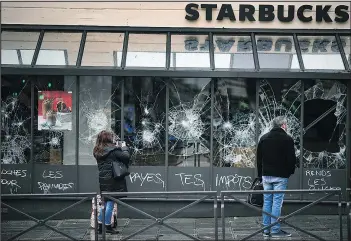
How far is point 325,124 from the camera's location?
10.2m

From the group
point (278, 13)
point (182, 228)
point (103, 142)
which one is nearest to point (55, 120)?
point (103, 142)

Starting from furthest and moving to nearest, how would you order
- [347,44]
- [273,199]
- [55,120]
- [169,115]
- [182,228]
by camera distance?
[347,44] → [55,120] → [169,115] → [182,228] → [273,199]

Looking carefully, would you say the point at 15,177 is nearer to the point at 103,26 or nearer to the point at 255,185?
the point at 103,26

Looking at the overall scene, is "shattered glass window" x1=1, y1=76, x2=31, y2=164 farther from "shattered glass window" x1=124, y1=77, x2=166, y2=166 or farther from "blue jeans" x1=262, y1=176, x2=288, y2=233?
"blue jeans" x1=262, y1=176, x2=288, y2=233

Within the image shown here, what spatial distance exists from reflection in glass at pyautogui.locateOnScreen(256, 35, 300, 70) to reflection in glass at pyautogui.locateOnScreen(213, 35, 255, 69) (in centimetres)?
22

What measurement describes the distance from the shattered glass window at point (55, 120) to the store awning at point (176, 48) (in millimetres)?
445

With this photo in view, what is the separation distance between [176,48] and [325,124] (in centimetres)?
337

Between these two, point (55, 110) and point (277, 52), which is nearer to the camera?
point (55, 110)

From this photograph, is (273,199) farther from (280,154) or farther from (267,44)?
(267,44)

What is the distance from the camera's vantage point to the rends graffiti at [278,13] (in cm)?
1059

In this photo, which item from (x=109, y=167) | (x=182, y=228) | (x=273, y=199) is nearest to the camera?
(x=273, y=199)

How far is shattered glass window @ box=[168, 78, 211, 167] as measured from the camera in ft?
33.2

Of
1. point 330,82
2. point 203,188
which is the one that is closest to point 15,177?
point 203,188

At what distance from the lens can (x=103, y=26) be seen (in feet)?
34.7
